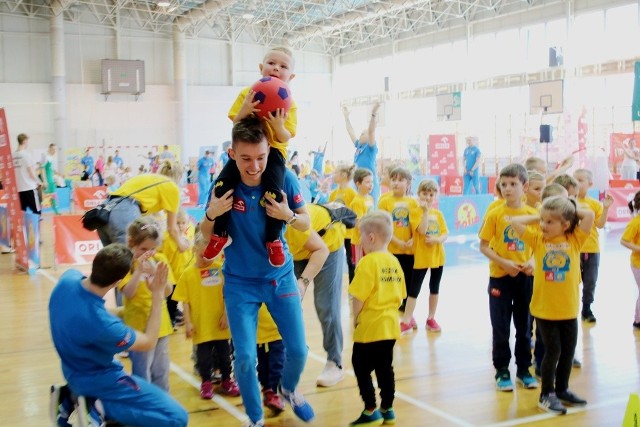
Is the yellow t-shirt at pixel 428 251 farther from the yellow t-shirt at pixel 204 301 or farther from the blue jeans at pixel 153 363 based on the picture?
the blue jeans at pixel 153 363

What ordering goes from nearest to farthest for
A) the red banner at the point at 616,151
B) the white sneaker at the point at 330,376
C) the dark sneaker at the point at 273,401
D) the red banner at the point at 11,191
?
the dark sneaker at the point at 273,401 < the white sneaker at the point at 330,376 < the red banner at the point at 11,191 < the red banner at the point at 616,151

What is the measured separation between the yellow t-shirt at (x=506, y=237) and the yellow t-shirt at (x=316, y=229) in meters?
1.07

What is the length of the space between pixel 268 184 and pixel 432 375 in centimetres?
258

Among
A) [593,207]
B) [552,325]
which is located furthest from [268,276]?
[593,207]

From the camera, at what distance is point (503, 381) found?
5.05 metres

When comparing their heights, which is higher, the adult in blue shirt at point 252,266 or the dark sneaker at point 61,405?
the adult in blue shirt at point 252,266

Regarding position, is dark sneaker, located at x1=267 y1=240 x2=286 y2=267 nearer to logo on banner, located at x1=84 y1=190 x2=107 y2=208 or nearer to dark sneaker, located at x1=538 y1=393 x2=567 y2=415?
dark sneaker, located at x1=538 y1=393 x2=567 y2=415

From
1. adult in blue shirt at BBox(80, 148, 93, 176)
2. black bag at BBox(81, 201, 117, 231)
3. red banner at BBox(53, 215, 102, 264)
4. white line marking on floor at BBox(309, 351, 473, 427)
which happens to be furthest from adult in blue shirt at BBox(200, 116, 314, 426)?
adult in blue shirt at BBox(80, 148, 93, 176)

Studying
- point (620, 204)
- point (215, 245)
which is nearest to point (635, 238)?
point (215, 245)

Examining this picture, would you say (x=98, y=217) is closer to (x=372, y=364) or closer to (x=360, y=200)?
(x=372, y=364)

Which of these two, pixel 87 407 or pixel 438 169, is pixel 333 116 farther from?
pixel 87 407

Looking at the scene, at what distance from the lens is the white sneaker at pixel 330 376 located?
5234mm

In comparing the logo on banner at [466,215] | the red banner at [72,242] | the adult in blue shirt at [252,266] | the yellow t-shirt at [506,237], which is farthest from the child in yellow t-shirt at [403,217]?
the logo on banner at [466,215]

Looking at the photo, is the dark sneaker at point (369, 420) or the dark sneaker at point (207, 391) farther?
the dark sneaker at point (207, 391)
